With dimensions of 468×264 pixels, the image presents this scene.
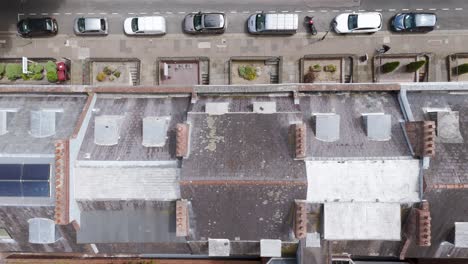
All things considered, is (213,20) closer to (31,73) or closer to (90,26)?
(90,26)

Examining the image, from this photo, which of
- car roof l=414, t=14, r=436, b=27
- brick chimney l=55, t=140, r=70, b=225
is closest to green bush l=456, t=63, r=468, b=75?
car roof l=414, t=14, r=436, b=27

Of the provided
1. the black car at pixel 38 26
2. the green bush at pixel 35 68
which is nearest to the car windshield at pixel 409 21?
the black car at pixel 38 26

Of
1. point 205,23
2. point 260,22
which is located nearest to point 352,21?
point 260,22

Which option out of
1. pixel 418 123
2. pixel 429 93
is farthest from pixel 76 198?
pixel 429 93

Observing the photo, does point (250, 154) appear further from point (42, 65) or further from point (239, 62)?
point (42, 65)

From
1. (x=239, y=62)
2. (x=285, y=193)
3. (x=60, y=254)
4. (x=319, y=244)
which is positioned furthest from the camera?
(x=239, y=62)

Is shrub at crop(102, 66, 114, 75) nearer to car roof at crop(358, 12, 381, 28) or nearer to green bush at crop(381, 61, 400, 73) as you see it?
car roof at crop(358, 12, 381, 28)
